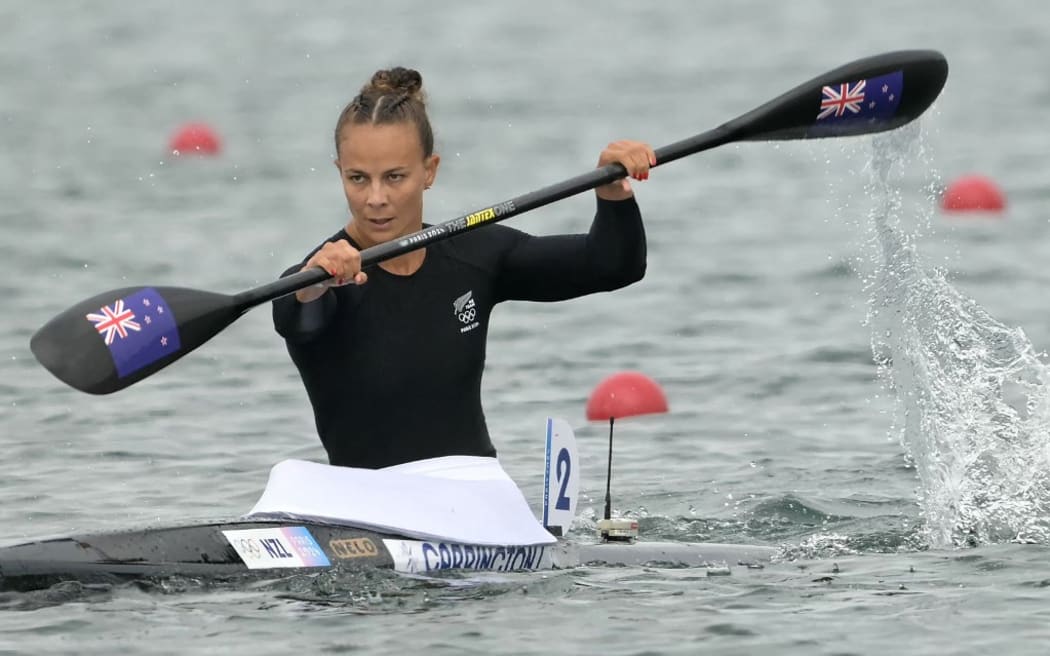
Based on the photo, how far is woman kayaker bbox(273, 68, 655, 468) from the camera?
6727 mm

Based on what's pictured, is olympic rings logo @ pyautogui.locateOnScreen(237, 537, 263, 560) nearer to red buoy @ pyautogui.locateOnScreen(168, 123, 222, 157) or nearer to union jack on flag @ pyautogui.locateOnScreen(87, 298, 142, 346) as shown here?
union jack on flag @ pyautogui.locateOnScreen(87, 298, 142, 346)

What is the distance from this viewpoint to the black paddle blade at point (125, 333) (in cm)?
659

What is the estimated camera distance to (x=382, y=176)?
6730 millimetres

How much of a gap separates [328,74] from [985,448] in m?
19.1

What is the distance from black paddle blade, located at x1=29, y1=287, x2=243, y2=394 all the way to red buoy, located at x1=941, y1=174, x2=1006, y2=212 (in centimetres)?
Result: 1077

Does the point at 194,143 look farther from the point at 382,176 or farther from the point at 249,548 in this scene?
the point at 249,548

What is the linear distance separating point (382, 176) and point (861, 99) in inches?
82.9

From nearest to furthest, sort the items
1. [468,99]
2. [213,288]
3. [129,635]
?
[129,635] < [213,288] < [468,99]

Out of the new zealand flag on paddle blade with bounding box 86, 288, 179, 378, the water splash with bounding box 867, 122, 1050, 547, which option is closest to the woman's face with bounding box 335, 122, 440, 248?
the new zealand flag on paddle blade with bounding box 86, 288, 179, 378

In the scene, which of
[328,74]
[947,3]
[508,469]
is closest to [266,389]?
[508,469]

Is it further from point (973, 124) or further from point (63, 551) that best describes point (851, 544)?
point (973, 124)

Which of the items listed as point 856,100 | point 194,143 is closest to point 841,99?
point 856,100

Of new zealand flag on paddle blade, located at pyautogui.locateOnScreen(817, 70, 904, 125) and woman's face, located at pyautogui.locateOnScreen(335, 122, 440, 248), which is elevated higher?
new zealand flag on paddle blade, located at pyautogui.locateOnScreen(817, 70, 904, 125)

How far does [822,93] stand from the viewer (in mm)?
7711
